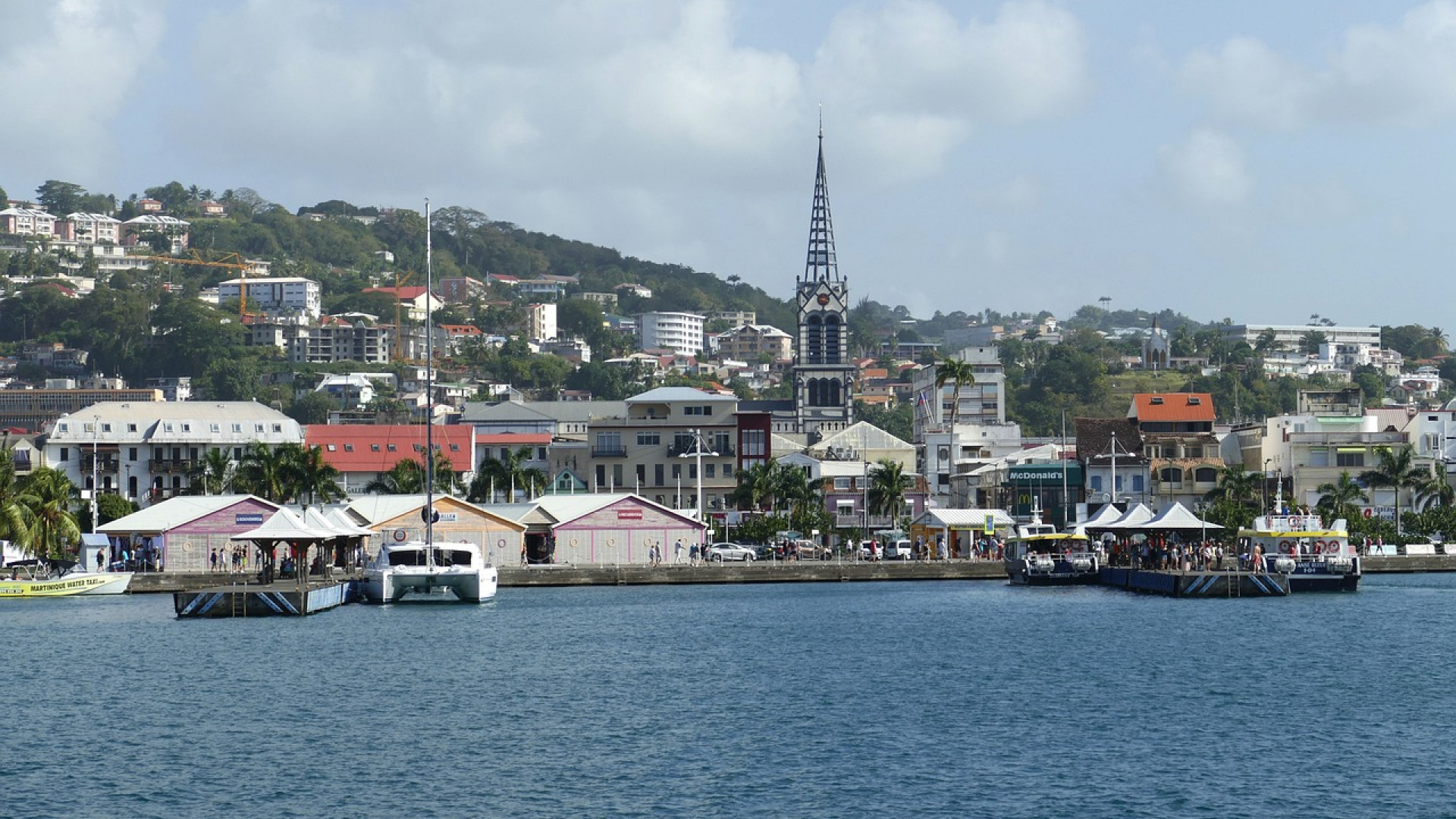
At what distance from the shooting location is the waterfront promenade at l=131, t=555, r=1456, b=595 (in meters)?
93.6

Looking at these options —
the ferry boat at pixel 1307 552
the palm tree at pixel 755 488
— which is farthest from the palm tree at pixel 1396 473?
the palm tree at pixel 755 488

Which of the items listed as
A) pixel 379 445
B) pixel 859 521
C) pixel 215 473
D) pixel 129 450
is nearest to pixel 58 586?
pixel 215 473

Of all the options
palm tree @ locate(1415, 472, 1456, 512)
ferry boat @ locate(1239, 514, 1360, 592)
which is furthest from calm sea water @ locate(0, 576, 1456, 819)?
palm tree @ locate(1415, 472, 1456, 512)

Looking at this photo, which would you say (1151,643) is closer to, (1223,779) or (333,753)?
(1223,779)

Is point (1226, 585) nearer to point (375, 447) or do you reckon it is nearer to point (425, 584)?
point (425, 584)

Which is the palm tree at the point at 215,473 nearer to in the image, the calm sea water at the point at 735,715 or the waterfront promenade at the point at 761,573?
the waterfront promenade at the point at 761,573

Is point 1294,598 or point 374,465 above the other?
point 374,465

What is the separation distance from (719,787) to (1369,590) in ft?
191

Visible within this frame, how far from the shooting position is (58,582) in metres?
84.4

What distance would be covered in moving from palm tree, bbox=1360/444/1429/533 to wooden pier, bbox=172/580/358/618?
68.3 m

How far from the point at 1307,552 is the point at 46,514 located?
56956mm

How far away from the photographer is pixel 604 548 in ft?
327

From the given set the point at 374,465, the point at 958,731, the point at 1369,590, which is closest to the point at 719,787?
the point at 958,731

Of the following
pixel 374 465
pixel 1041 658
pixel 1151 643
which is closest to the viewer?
pixel 1041 658
